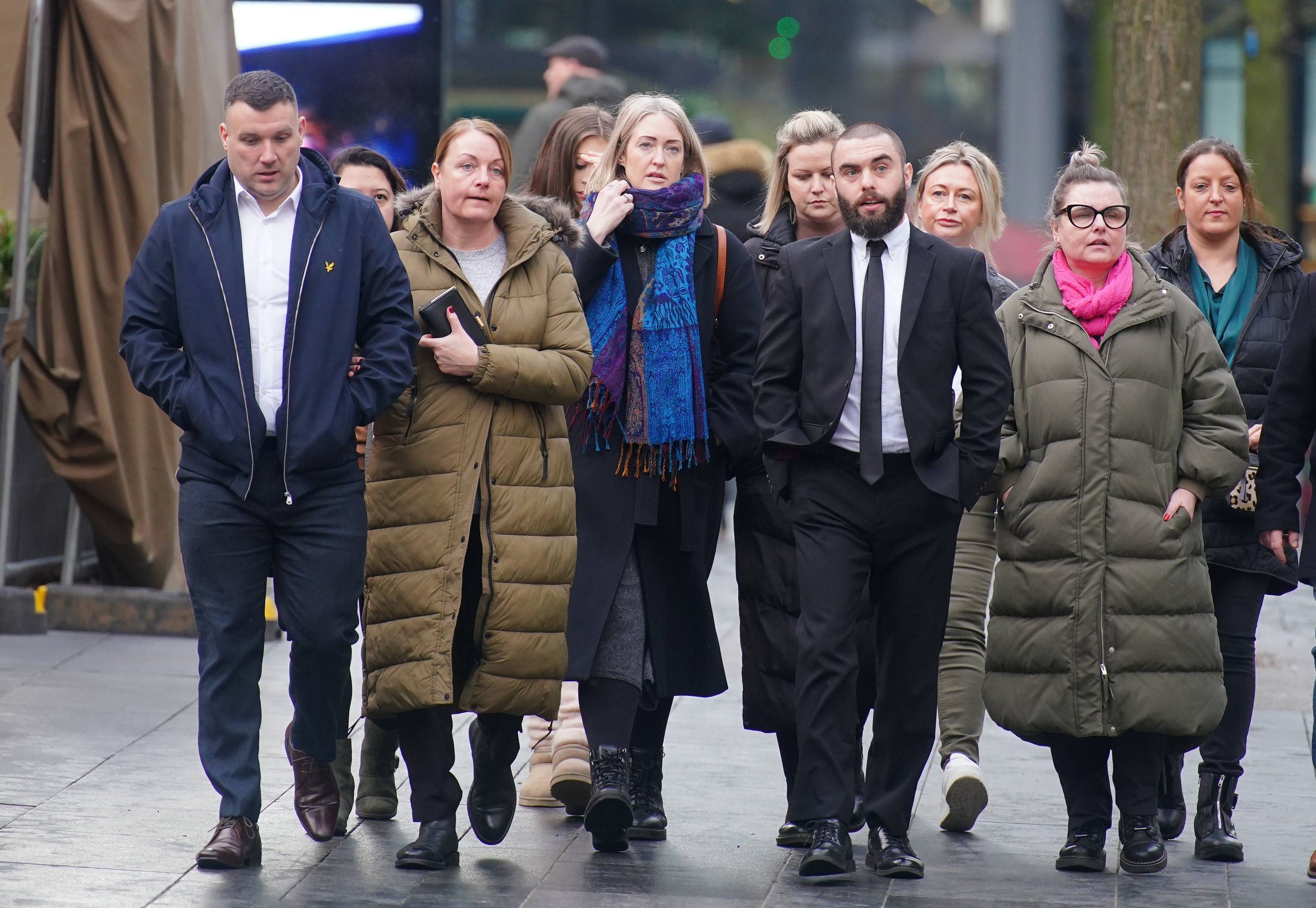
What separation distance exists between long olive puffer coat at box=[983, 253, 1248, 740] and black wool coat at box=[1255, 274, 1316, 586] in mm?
204

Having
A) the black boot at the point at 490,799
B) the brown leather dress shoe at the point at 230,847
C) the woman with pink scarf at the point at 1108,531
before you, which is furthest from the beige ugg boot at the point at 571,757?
the woman with pink scarf at the point at 1108,531

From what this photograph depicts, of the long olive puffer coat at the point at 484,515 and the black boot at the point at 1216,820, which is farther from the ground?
the long olive puffer coat at the point at 484,515

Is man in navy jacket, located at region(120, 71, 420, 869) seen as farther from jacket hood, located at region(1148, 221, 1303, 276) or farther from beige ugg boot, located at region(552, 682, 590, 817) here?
jacket hood, located at region(1148, 221, 1303, 276)

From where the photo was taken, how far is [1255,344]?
5.77 meters

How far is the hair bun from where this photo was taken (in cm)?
557

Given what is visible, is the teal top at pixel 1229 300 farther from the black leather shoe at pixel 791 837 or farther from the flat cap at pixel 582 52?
the flat cap at pixel 582 52

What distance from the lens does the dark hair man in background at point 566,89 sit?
990 centimetres

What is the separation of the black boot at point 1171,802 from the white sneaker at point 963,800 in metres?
0.53

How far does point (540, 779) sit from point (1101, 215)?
8.01 feet

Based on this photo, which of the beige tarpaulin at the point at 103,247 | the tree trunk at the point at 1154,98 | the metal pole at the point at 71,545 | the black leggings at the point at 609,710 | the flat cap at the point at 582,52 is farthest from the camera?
the flat cap at the point at 582,52

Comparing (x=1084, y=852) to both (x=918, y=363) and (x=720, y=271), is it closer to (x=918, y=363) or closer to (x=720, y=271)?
(x=918, y=363)

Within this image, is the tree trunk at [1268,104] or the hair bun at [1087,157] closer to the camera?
the hair bun at [1087,157]

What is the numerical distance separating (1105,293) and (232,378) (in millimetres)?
2433

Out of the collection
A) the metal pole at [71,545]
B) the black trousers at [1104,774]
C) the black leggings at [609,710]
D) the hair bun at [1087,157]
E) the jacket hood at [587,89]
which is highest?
the jacket hood at [587,89]
